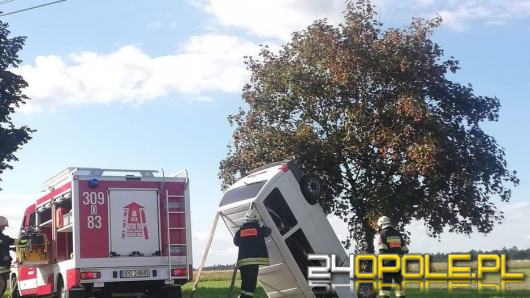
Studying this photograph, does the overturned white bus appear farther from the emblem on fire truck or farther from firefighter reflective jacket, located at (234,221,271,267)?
the emblem on fire truck

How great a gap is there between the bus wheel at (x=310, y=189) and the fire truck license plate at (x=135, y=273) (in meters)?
3.66

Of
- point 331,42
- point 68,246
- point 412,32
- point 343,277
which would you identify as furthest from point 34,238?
point 412,32

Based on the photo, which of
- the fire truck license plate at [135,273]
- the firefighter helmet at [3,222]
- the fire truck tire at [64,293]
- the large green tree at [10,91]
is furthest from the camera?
the large green tree at [10,91]

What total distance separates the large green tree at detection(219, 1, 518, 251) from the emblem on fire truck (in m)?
8.29

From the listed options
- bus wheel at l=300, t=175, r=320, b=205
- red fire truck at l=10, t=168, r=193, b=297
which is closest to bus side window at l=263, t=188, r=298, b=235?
bus wheel at l=300, t=175, r=320, b=205

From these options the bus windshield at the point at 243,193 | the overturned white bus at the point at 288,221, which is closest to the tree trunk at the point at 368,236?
the overturned white bus at the point at 288,221

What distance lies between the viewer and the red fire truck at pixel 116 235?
15.0m

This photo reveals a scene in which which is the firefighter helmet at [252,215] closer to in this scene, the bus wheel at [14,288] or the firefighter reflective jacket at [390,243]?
the firefighter reflective jacket at [390,243]

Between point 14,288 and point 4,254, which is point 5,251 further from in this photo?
point 14,288

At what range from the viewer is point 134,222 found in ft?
50.8

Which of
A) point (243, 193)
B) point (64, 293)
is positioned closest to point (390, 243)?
point (243, 193)

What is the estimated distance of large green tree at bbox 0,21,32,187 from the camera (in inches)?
1321

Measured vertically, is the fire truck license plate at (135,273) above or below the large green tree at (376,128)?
below

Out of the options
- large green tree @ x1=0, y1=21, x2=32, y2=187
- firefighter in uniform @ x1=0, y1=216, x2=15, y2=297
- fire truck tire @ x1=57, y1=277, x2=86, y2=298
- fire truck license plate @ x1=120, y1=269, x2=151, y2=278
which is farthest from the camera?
large green tree @ x1=0, y1=21, x2=32, y2=187
